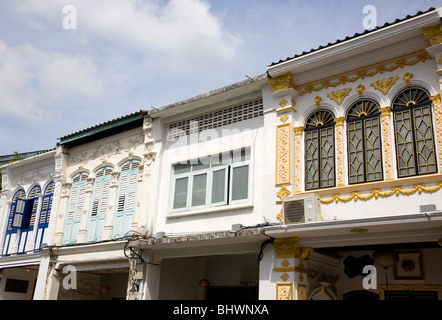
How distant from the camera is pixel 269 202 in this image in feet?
33.0

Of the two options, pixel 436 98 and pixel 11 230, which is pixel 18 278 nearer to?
pixel 11 230

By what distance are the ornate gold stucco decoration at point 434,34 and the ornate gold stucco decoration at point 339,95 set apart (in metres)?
1.80

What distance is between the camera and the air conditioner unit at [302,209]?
29.4 ft

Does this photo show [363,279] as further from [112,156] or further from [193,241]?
[112,156]

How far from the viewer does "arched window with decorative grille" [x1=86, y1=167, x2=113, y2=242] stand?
1326 cm

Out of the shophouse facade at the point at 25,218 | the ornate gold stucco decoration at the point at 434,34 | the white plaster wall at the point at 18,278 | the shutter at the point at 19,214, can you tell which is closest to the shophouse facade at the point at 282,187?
the ornate gold stucco decoration at the point at 434,34

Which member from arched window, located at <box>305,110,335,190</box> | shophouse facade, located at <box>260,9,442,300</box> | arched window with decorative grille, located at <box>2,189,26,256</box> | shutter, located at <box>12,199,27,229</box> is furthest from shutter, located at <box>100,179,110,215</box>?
arched window, located at <box>305,110,335,190</box>

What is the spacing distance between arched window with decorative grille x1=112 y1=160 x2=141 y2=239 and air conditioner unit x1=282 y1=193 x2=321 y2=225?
5.05 metres

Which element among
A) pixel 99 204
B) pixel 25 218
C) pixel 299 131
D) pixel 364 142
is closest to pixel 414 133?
pixel 364 142

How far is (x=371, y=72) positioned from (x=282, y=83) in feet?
6.48

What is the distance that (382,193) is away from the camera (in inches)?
343

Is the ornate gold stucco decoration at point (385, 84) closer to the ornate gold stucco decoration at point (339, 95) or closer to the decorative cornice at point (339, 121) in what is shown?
the ornate gold stucco decoration at point (339, 95)

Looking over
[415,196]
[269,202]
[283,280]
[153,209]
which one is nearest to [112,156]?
[153,209]
